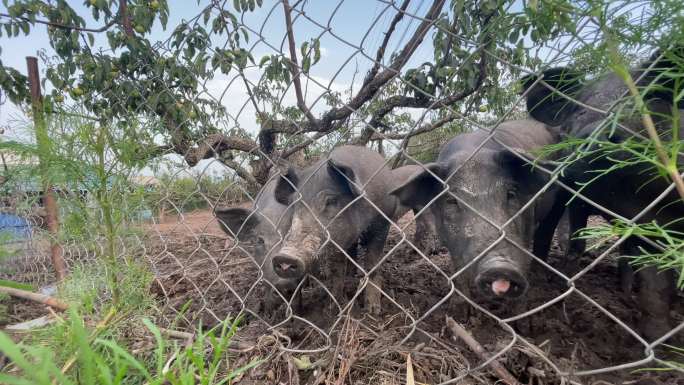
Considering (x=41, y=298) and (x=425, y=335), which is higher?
(x=41, y=298)

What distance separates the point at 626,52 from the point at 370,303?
4.66ft

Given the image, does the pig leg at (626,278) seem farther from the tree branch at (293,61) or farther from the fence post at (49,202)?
the fence post at (49,202)

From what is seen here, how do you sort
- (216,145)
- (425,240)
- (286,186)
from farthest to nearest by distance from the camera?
(425,240), (216,145), (286,186)

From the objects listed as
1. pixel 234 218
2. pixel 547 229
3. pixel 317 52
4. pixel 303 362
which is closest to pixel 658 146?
pixel 303 362

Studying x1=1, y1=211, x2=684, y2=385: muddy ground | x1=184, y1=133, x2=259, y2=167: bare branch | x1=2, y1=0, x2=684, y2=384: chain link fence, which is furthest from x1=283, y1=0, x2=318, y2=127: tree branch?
x1=1, y1=211, x2=684, y2=385: muddy ground

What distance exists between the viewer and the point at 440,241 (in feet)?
6.61

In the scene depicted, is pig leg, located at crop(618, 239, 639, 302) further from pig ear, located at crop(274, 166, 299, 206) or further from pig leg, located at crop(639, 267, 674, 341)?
pig ear, located at crop(274, 166, 299, 206)

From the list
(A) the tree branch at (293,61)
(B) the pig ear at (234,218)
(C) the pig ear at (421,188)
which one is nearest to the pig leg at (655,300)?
(C) the pig ear at (421,188)

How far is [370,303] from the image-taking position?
6.35ft

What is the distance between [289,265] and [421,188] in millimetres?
685

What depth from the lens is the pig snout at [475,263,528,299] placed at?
1.36 metres

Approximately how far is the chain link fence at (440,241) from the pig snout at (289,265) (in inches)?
0.4

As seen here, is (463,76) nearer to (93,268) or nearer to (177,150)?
(177,150)

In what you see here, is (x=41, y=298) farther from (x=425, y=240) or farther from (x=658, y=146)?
(x=425, y=240)
